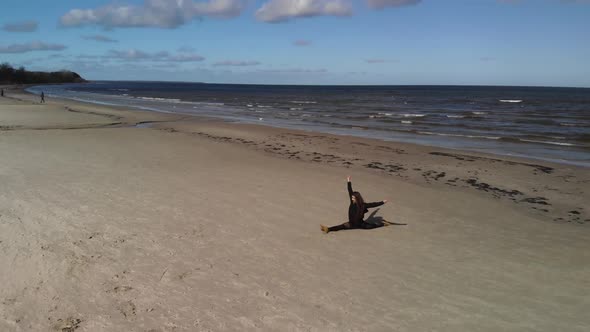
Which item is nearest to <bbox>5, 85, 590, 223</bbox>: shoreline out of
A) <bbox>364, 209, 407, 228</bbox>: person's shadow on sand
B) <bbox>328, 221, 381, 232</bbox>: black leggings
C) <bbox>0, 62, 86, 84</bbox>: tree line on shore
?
<bbox>364, 209, 407, 228</bbox>: person's shadow on sand

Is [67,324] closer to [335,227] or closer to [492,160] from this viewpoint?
[335,227]

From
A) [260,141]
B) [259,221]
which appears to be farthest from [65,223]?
[260,141]

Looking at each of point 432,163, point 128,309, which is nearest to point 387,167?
point 432,163

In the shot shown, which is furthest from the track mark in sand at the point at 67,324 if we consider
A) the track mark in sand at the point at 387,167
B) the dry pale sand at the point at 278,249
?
the track mark in sand at the point at 387,167

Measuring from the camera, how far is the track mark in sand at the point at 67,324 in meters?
4.23

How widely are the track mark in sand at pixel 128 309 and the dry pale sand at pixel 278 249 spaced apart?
0.07ft

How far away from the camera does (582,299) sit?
531 cm

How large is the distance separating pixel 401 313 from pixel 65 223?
5688 millimetres

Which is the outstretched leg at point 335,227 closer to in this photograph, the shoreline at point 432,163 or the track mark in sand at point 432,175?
the shoreline at point 432,163

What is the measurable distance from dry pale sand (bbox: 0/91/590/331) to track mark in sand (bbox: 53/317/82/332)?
18 mm

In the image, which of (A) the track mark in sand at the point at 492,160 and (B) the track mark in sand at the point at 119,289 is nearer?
(B) the track mark in sand at the point at 119,289

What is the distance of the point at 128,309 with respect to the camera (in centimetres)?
464

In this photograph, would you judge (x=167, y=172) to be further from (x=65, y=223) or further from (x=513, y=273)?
(x=513, y=273)

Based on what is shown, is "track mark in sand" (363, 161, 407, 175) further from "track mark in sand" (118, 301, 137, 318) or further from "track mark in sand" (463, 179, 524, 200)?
"track mark in sand" (118, 301, 137, 318)
